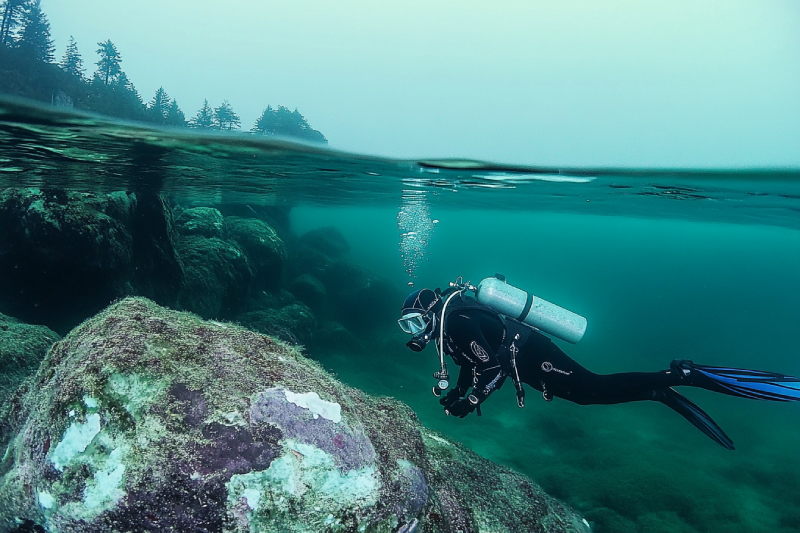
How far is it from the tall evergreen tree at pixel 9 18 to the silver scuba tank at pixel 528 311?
42.6 ft

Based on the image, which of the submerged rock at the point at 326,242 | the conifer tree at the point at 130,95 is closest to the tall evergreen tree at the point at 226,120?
the conifer tree at the point at 130,95

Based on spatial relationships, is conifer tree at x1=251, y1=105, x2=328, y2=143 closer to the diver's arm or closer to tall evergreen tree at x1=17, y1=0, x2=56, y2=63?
tall evergreen tree at x1=17, y1=0, x2=56, y2=63

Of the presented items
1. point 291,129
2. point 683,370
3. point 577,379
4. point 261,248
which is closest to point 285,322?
point 261,248

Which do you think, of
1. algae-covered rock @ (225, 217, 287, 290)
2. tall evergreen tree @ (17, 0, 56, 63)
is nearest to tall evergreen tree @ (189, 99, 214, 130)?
tall evergreen tree @ (17, 0, 56, 63)

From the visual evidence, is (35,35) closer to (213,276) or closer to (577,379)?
(213,276)

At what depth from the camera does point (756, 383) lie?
5766 mm

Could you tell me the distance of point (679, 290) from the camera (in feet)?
439

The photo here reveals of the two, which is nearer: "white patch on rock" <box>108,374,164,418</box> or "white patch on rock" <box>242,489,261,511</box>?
"white patch on rock" <box>242,489,261,511</box>

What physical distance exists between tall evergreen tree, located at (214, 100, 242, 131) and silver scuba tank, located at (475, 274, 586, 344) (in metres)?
7.41

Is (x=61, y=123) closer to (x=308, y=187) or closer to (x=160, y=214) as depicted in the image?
(x=160, y=214)

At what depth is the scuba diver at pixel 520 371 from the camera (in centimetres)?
561

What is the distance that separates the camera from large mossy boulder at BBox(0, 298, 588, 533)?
86.9 inches

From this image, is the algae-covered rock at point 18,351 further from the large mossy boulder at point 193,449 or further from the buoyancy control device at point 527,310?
the buoyancy control device at point 527,310

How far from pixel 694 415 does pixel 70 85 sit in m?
14.0
